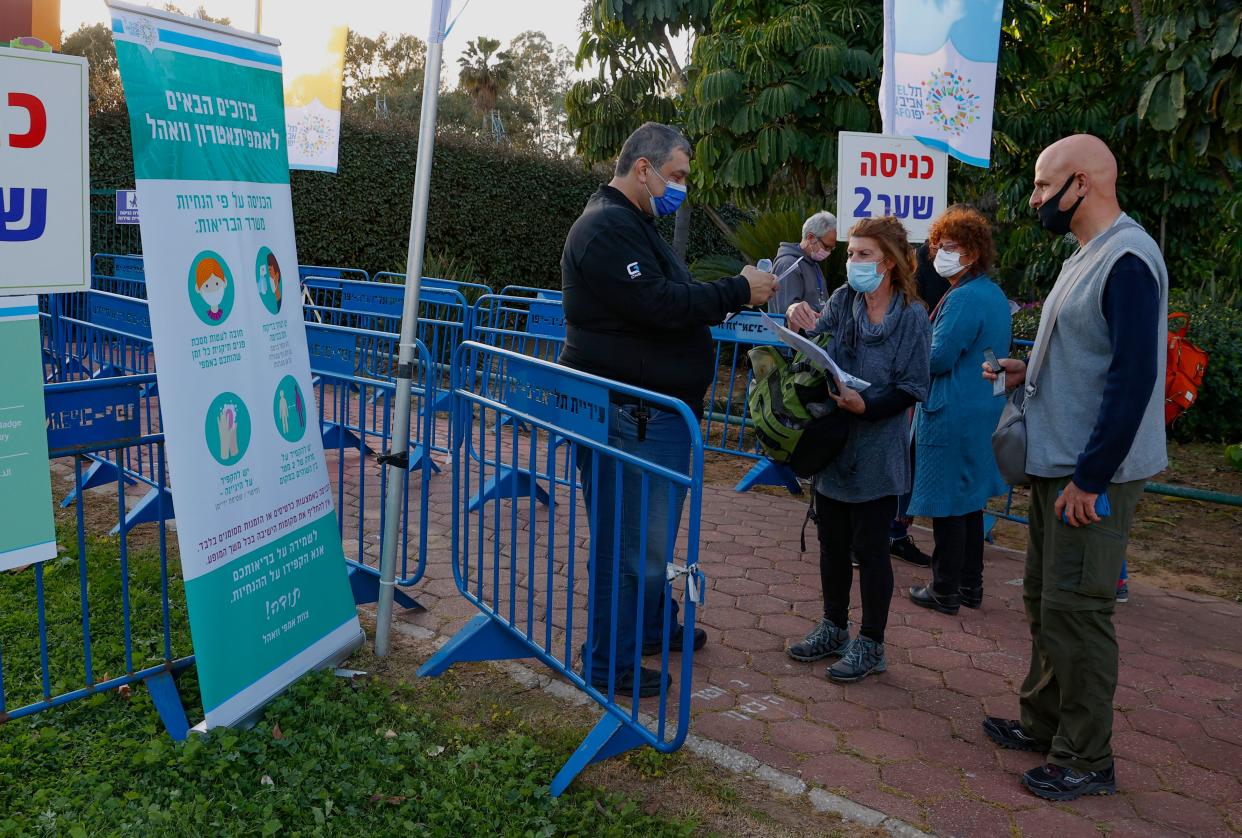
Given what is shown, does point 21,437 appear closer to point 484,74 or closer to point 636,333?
point 636,333

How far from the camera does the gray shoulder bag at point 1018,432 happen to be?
3.31 meters

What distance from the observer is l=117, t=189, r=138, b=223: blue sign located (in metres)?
10.9

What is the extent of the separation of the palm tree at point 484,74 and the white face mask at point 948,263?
133 feet

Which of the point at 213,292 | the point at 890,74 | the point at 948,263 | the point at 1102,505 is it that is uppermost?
the point at 890,74

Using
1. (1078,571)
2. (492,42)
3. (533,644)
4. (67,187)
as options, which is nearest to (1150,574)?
(1078,571)

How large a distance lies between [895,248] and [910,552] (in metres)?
2.42

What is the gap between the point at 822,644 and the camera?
14.1 feet

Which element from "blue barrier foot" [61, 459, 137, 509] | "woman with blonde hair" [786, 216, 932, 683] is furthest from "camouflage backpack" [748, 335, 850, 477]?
"blue barrier foot" [61, 459, 137, 509]

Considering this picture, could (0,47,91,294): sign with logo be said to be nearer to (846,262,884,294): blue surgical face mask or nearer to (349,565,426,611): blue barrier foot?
(349,565,426,611): blue barrier foot

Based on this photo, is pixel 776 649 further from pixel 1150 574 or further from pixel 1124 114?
pixel 1124 114

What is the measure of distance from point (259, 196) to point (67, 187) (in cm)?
60

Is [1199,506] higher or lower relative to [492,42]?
lower

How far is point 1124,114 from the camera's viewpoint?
34.1 ft

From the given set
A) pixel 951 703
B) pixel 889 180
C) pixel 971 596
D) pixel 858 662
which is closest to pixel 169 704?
pixel 858 662
